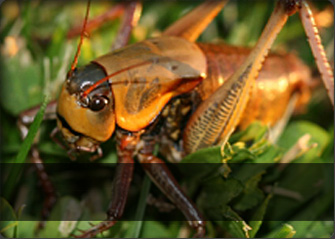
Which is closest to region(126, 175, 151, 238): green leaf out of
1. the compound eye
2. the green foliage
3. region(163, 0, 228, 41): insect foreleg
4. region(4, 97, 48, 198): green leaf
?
the green foliage

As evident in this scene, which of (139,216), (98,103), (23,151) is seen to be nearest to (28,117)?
(23,151)

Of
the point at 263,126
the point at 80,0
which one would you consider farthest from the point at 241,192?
the point at 80,0

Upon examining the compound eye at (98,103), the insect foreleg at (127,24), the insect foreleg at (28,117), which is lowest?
the insect foreleg at (28,117)

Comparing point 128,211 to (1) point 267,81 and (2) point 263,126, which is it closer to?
(2) point 263,126

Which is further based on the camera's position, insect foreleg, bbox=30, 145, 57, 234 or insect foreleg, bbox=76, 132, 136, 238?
insect foreleg, bbox=30, 145, 57, 234

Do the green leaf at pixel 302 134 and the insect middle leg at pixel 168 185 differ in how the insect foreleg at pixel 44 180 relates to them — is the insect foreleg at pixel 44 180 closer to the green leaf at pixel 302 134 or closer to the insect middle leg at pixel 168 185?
the insect middle leg at pixel 168 185

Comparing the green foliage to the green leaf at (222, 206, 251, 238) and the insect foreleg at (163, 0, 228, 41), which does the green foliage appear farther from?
the insect foreleg at (163, 0, 228, 41)

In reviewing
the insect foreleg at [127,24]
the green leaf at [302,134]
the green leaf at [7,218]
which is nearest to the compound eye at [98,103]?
the green leaf at [7,218]

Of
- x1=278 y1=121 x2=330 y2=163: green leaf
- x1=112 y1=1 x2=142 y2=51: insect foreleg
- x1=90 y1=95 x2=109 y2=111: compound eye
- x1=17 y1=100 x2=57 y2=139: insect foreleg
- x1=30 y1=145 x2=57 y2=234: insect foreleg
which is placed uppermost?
x1=112 y1=1 x2=142 y2=51: insect foreleg

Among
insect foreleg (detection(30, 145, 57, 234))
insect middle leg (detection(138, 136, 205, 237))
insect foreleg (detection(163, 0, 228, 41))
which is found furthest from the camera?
insect foreleg (detection(163, 0, 228, 41))
